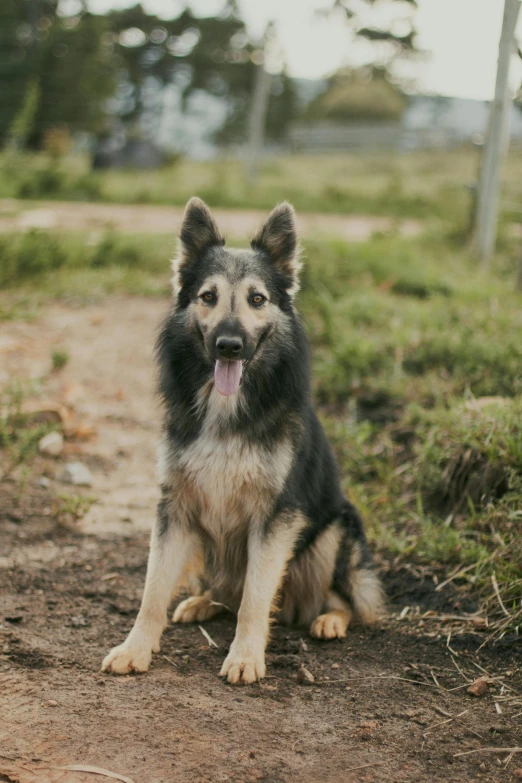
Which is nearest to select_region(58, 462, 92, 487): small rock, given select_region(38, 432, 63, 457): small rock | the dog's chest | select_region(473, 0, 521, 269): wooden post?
select_region(38, 432, 63, 457): small rock

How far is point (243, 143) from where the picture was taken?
108 ft

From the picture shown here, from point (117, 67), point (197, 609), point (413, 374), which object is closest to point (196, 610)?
point (197, 609)

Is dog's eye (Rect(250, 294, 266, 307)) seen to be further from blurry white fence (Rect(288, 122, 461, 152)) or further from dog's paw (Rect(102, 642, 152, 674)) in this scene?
blurry white fence (Rect(288, 122, 461, 152))

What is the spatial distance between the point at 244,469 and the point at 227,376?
17.1 inches

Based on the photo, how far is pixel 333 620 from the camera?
4020mm

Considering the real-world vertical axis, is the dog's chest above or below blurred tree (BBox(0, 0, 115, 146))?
below

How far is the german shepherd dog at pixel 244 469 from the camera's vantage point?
3.60m

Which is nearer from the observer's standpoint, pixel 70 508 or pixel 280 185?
pixel 70 508

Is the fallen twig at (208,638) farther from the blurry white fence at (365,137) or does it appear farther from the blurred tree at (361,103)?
the blurred tree at (361,103)

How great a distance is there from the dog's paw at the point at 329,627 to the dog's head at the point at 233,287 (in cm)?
134

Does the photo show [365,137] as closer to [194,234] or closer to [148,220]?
[148,220]

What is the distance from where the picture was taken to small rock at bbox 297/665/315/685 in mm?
3490

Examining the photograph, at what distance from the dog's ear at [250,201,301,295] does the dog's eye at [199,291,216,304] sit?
1.55ft

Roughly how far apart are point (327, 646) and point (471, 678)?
74cm
